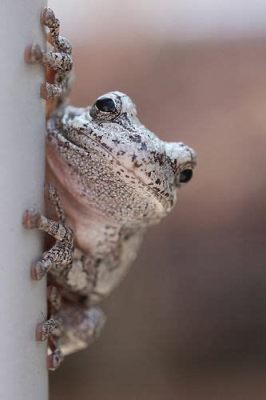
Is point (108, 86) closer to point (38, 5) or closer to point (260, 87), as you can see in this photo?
point (260, 87)

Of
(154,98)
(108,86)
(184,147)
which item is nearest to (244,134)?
(154,98)

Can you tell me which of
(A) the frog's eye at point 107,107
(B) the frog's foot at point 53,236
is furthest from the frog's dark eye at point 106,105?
(B) the frog's foot at point 53,236

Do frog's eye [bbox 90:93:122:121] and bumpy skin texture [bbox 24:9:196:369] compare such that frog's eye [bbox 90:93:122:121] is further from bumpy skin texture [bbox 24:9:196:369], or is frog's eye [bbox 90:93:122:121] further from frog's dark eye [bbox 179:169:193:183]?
frog's dark eye [bbox 179:169:193:183]

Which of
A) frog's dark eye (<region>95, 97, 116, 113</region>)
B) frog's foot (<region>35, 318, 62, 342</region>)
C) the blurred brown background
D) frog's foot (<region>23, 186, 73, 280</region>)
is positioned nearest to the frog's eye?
frog's dark eye (<region>95, 97, 116, 113</region>)

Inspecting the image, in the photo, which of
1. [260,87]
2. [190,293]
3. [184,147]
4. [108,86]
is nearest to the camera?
[184,147]

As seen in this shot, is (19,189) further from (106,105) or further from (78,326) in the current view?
(78,326)

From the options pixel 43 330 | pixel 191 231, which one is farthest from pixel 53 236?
pixel 191 231

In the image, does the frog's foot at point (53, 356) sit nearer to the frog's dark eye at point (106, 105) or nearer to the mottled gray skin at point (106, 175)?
the mottled gray skin at point (106, 175)
